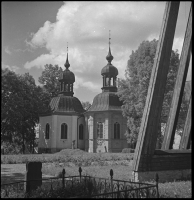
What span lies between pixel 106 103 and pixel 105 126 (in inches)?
93.7

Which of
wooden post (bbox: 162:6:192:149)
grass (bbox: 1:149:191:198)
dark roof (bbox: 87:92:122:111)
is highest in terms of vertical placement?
dark roof (bbox: 87:92:122:111)

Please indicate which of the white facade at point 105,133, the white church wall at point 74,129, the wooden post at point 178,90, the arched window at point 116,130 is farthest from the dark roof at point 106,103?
the wooden post at point 178,90

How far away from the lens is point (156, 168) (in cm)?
962

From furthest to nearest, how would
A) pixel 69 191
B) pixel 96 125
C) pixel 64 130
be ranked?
pixel 96 125 → pixel 64 130 → pixel 69 191

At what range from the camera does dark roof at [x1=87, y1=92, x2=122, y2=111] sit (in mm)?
28656

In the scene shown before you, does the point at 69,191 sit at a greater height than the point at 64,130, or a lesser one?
lesser

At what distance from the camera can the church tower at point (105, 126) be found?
29.5 metres

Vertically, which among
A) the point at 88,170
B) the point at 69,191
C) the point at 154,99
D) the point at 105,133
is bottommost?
the point at 88,170

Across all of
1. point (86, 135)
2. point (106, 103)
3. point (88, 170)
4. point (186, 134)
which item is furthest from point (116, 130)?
point (186, 134)

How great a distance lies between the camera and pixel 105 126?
30172mm

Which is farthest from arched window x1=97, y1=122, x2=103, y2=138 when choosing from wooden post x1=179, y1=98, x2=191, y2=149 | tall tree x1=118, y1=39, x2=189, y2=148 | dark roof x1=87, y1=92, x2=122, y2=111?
wooden post x1=179, y1=98, x2=191, y2=149

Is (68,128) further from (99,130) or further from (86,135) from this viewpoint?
(99,130)

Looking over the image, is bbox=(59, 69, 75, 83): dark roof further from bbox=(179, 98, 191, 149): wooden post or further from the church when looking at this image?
the church

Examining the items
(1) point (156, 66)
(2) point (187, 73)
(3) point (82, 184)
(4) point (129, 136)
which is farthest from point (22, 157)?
(4) point (129, 136)
